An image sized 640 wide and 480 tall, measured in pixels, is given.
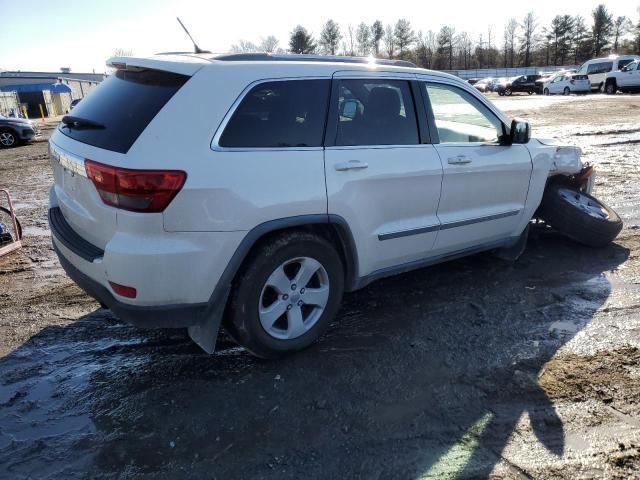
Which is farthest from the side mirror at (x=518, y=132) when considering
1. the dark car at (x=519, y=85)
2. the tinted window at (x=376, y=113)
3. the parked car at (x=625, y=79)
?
the dark car at (x=519, y=85)

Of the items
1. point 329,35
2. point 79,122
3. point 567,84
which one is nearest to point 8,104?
point 567,84

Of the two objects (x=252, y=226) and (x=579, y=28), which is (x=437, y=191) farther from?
(x=579, y=28)

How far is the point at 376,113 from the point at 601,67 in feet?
124

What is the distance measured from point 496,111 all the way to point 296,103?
202 centimetres

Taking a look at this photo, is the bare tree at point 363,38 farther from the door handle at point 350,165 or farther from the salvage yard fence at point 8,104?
the door handle at point 350,165

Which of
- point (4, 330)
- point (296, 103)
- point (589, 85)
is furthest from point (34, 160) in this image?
point (589, 85)

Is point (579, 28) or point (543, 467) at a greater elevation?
point (579, 28)

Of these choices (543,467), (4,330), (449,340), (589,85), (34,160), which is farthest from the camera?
(589,85)

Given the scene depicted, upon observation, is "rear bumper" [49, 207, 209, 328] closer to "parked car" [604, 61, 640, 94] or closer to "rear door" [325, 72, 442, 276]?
"rear door" [325, 72, 442, 276]

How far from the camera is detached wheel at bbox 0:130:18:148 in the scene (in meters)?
17.4

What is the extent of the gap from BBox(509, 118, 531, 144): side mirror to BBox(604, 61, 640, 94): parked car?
32805mm

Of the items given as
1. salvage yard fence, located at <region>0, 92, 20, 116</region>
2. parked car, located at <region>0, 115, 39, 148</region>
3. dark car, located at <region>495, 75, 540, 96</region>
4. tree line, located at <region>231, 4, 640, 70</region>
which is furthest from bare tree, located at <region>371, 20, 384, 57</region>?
parked car, located at <region>0, 115, 39, 148</region>

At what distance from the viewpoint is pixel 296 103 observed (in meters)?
3.30

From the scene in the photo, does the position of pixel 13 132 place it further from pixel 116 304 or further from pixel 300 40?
pixel 300 40
